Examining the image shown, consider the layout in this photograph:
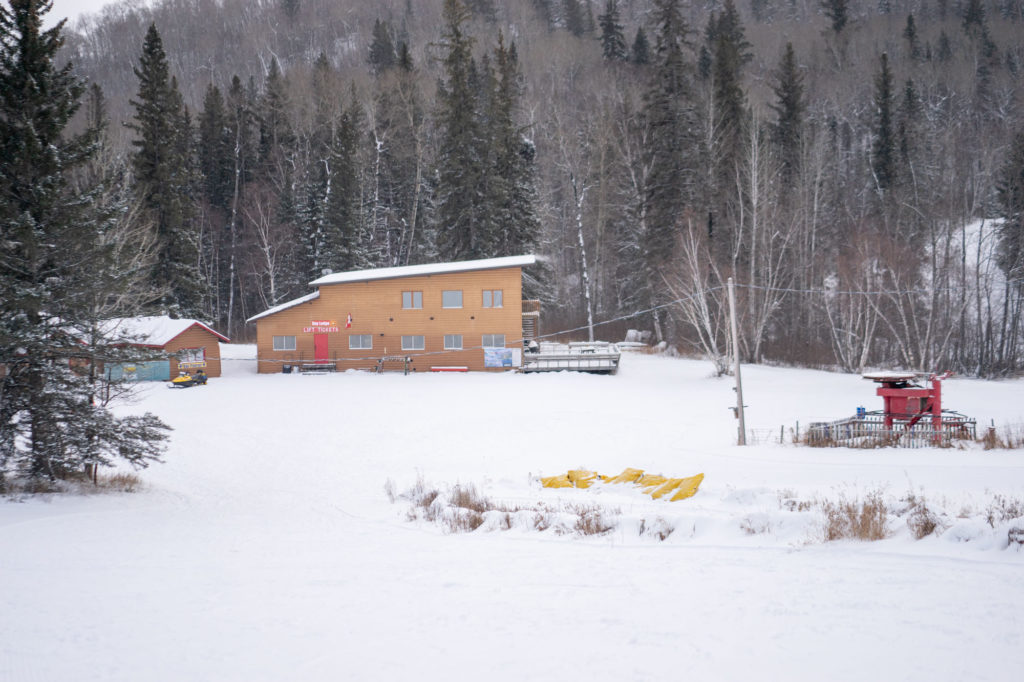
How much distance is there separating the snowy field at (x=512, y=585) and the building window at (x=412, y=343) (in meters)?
21.8

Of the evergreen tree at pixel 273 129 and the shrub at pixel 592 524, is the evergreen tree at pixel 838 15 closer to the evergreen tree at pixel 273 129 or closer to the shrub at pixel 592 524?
the evergreen tree at pixel 273 129

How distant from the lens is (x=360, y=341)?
36.7 m

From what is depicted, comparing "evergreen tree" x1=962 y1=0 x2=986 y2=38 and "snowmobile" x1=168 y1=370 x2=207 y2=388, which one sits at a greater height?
"evergreen tree" x1=962 y1=0 x2=986 y2=38

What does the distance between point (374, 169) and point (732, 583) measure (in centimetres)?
4964

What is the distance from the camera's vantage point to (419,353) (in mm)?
36250

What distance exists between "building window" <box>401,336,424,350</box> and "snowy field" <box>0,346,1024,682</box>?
21.8 m

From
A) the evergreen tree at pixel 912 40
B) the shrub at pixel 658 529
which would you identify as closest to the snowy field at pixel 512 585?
the shrub at pixel 658 529

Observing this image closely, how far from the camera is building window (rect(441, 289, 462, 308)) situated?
36.0 meters

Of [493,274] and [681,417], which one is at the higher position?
[493,274]

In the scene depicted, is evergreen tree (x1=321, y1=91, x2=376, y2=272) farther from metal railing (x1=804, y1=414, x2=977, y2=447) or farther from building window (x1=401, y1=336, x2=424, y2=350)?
metal railing (x1=804, y1=414, x2=977, y2=447)

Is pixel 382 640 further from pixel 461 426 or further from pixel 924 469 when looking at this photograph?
pixel 461 426

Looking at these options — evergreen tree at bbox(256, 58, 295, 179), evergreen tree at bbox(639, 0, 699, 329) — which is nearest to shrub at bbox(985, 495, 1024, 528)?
evergreen tree at bbox(639, 0, 699, 329)

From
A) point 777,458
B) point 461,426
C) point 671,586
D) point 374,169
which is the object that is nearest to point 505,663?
point 671,586

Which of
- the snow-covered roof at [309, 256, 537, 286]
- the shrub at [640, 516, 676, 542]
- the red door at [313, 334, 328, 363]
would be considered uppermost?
the snow-covered roof at [309, 256, 537, 286]
